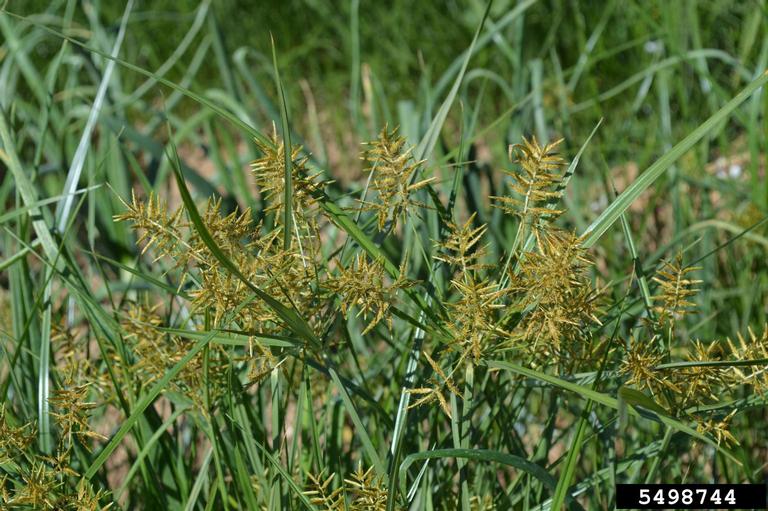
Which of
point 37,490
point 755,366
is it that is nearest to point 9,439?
point 37,490

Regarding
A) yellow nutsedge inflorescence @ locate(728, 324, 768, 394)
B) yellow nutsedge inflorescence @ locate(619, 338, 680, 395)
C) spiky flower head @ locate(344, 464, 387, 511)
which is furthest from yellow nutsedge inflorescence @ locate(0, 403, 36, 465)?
yellow nutsedge inflorescence @ locate(728, 324, 768, 394)

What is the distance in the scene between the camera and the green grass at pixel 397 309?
812mm

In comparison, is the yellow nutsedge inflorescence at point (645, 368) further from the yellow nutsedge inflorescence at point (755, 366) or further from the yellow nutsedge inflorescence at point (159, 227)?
the yellow nutsedge inflorescence at point (159, 227)

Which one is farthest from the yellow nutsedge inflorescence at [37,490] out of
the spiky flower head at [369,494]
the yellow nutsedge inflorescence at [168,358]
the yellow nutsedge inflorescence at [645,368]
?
the yellow nutsedge inflorescence at [645,368]

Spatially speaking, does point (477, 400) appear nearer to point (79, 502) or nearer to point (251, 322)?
point (251, 322)

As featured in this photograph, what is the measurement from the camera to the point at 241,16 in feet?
9.20

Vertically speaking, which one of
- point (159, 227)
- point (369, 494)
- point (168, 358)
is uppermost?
point (159, 227)

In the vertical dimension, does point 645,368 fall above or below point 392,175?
below

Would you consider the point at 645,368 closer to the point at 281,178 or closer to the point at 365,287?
the point at 365,287

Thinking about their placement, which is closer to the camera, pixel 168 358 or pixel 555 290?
pixel 555 290

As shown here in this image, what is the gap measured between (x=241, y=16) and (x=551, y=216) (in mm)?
2194

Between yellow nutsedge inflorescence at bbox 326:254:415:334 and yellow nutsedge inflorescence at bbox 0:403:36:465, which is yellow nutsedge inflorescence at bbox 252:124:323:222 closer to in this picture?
yellow nutsedge inflorescence at bbox 326:254:415:334

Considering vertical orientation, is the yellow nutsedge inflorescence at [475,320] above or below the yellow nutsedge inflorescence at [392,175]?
below

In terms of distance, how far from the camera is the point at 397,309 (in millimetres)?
819
